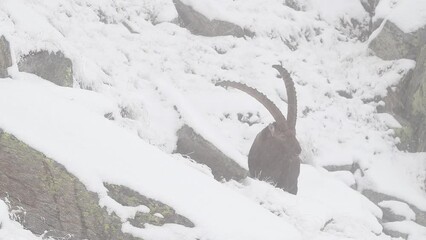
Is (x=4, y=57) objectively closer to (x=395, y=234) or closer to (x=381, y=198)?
(x=395, y=234)

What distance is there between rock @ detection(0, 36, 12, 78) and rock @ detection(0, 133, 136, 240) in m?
1.54

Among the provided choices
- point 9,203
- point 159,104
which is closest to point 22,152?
point 9,203

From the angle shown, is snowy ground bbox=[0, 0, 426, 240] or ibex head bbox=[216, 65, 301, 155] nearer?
snowy ground bbox=[0, 0, 426, 240]

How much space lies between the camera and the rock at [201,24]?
1070 cm

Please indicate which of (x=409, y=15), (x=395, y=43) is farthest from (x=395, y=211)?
(x=409, y=15)

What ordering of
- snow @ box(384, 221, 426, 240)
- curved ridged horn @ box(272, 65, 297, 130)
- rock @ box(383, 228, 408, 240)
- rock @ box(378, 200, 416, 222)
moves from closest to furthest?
1. curved ridged horn @ box(272, 65, 297, 130)
2. rock @ box(383, 228, 408, 240)
3. snow @ box(384, 221, 426, 240)
4. rock @ box(378, 200, 416, 222)

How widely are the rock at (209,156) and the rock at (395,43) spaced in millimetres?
5889

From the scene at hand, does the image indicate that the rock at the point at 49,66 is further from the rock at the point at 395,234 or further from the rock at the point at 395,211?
the rock at the point at 395,211

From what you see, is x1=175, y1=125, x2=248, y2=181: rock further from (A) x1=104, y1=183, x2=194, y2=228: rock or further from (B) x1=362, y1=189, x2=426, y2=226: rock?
(B) x1=362, y1=189, x2=426, y2=226: rock

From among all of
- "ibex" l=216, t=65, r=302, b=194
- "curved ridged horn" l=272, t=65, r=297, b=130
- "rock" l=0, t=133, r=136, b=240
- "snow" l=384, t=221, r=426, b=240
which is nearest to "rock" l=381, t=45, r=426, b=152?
"snow" l=384, t=221, r=426, b=240

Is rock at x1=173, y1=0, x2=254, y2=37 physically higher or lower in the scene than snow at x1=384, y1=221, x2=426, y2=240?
higher

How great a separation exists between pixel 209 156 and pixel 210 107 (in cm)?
214

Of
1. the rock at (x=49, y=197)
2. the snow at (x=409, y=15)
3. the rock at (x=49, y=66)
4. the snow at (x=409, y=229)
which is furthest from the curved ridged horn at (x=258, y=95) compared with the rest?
the snow at (x=409, y=15)

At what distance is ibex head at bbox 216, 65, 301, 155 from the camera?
22.0 ft
